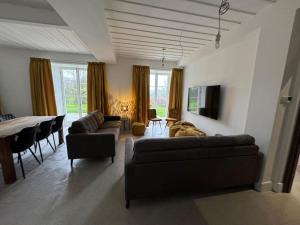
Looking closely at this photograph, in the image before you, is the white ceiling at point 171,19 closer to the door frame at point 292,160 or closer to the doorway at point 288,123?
the doorway at point 288,123

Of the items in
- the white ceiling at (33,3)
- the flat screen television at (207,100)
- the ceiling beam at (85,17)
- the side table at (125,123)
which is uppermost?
the white ceiling at (33,3)

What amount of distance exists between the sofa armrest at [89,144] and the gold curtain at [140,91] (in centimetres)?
282

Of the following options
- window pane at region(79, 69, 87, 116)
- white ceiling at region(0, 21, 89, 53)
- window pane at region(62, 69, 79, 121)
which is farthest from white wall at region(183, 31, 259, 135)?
window pane at region(62, 69, 79, 121)

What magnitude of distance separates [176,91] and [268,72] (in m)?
3.73

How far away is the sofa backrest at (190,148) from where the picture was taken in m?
1.58

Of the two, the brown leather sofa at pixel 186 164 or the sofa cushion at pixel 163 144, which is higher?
the sofa cushion at pixel 163 144

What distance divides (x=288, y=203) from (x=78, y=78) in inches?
245

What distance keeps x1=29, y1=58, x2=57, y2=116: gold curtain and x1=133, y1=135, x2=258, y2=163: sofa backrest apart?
4.49 meters

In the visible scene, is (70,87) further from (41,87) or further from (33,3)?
(33,3)

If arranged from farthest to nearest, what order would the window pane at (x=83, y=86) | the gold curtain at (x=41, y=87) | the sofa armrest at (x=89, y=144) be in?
the window pane at (x=83, y=86) → the gold curtain at (x=41, y=87) → the sofa armrest at (x=89, y=144)

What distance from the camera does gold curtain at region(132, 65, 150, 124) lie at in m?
5.08

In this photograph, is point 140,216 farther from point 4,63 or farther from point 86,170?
point 4,63

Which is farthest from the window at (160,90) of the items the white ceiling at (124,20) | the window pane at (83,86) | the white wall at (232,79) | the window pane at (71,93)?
the window pane at (71,93)

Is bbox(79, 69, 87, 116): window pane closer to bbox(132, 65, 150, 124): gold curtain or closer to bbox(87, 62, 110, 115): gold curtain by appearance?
bbox(87, 62, 110, 115): gold curtain
